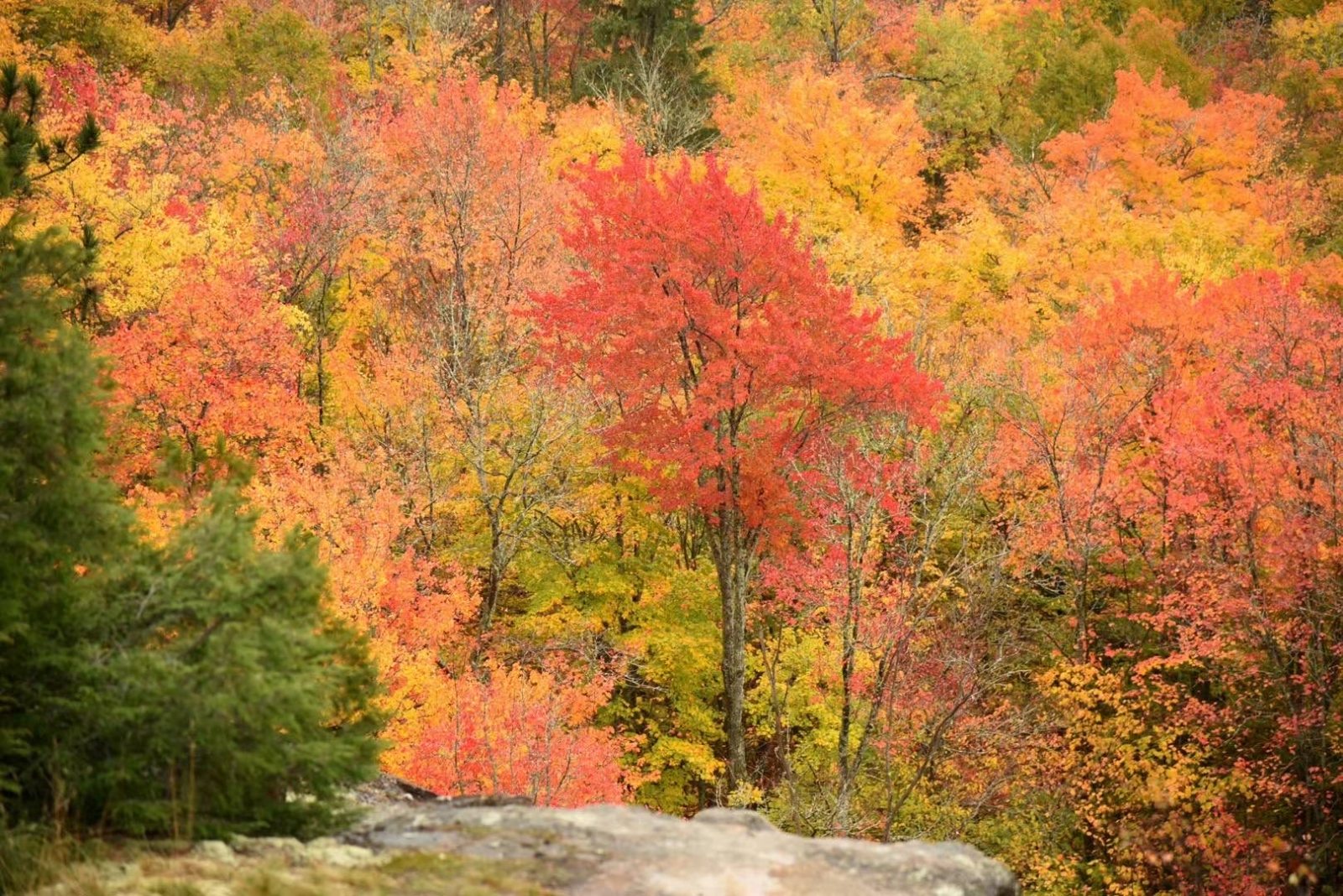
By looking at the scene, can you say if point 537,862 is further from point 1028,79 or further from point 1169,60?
point 1028,79

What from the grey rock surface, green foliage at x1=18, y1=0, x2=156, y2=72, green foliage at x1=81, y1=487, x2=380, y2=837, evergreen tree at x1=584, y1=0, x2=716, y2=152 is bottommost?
the grey rock surface

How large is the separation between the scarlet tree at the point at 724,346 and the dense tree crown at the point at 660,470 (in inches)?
4.1

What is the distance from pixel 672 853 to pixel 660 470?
16.0m

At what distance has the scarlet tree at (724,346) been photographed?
2022cm

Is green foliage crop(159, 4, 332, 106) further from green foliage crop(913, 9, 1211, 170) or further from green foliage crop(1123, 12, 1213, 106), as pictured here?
green foliage crop(1123, 12, 1213, 106)

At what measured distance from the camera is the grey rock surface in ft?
25.2

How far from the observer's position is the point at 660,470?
24.0m

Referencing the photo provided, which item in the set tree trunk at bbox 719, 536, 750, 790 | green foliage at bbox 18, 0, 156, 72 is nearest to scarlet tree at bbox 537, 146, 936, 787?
tree trunk at bbox 719, 536, 750, 790

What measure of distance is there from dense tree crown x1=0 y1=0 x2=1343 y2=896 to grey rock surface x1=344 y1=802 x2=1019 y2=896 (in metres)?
0.90

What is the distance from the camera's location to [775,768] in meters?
27.9

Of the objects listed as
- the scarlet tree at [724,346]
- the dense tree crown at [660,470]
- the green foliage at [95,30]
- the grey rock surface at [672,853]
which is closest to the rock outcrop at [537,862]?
the grey rock surface at [672,853]

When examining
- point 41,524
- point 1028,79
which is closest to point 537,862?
point 41,524

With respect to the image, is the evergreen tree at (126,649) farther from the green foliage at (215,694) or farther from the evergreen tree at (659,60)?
the evergreen tree at (659,60)

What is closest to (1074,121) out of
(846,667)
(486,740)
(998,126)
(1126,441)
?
(998,126)
